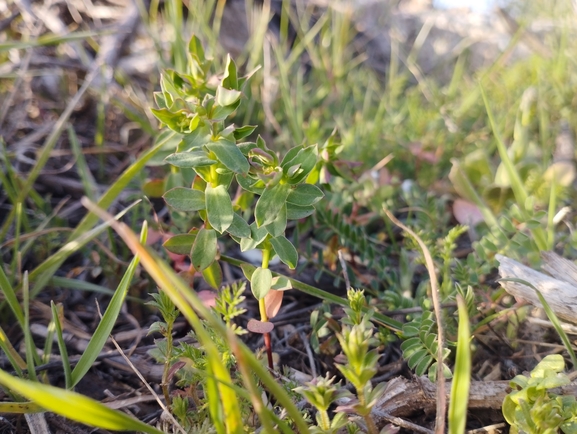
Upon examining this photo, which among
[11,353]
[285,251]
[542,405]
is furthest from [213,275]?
[542,405]

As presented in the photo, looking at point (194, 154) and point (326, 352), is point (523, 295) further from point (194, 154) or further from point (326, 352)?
point (194, 154)

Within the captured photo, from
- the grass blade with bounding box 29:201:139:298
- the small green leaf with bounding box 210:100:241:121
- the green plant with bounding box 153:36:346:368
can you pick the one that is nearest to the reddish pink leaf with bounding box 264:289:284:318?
the green plant with bounding box 153:36:346:368

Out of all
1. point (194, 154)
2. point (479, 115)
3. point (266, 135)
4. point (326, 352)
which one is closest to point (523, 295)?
point (326, 352)

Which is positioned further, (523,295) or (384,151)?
(384,151)

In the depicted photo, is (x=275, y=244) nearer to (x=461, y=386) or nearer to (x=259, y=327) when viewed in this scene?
(x=259, y=327)

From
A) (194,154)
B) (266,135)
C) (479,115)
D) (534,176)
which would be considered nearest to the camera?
(194,154)

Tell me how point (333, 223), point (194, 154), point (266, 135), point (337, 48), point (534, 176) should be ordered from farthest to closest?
point (337, 48) → point (266, 135) → point (534, 176) → point (333, 223) → point (194, 154)

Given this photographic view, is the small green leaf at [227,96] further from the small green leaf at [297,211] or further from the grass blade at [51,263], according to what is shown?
the grass blade at [51,263]

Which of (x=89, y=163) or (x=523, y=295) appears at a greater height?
(x=89, y=163)
